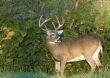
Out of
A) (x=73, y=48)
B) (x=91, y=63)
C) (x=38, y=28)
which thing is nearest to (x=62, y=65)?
(x=73, y=48)

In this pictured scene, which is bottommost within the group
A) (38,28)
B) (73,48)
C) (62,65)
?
(62,65)

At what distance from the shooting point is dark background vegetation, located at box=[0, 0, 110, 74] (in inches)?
534

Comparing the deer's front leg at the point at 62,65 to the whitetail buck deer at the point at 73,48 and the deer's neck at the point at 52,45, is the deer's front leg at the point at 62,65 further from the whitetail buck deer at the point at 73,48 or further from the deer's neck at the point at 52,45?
the deer's neck at the point at 52,45

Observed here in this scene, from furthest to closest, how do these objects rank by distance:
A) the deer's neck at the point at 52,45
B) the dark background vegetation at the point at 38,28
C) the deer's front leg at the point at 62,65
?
1. the dark background vegetation at the point at 38,28
2. the deer's neck at the point at 52,45
3. the deer's front leg at the point at 62,65

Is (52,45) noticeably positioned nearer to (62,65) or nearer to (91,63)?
(62,65)

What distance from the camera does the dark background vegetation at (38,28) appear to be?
13.6 metres

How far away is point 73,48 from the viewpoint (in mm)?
12414

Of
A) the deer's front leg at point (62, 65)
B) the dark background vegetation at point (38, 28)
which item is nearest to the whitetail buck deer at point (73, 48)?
the deer's front leg at point (62, 65)

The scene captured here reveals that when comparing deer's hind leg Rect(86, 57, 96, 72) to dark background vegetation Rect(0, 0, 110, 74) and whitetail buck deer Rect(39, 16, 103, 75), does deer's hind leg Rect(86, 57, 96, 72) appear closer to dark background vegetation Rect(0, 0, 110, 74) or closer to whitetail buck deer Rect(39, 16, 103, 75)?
whitetail buck deer Rect(39, 16, 103, 75)

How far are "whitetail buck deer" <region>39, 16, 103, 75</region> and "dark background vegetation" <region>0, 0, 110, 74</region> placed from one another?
1.02 metres

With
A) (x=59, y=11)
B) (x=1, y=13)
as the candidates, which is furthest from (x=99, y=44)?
(x=1, y=13)

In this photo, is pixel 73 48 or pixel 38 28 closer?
pixel 73 48

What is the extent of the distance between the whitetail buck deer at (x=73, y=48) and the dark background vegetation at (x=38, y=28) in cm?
102

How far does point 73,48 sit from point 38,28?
62.9 inches
